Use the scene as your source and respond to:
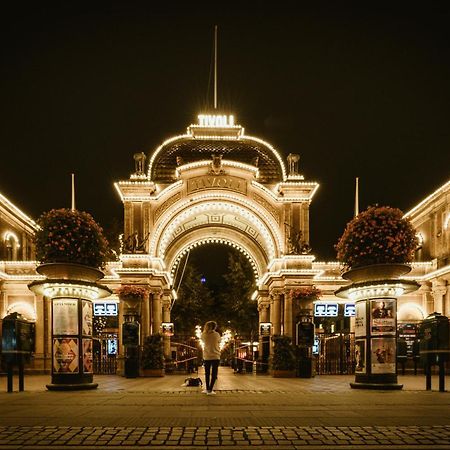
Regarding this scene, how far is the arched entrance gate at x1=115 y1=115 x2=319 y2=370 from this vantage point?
30.7 m

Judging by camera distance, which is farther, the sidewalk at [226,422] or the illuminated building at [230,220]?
the illuminated building at [230,220]

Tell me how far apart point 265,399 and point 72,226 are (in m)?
7.36

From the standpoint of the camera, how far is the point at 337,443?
7711 mm

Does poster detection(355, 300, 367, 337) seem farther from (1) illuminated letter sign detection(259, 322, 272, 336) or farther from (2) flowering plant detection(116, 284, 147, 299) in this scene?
(1) illuminated letter sign detection(259, 322, 272, 336)

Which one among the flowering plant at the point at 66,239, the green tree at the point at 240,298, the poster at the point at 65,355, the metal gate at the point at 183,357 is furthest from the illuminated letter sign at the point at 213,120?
the green tree at the point at 240,298

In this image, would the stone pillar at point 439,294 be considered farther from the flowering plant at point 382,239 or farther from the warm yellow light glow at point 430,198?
the flowering plant at point 382,239

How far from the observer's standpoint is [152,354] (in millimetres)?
27453

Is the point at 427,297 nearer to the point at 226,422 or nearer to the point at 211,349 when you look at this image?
the point at 211,349

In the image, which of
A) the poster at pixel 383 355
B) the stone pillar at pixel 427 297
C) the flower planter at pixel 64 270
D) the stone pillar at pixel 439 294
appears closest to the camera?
the poster at pixel 383 355

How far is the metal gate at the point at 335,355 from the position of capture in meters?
30.3

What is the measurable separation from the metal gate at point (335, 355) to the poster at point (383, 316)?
12.7 metres

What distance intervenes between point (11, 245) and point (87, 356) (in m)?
25.3

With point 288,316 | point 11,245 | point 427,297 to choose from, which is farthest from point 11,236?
point 427,297

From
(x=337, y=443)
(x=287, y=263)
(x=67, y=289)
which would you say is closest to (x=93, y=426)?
(x=337, y=443)
